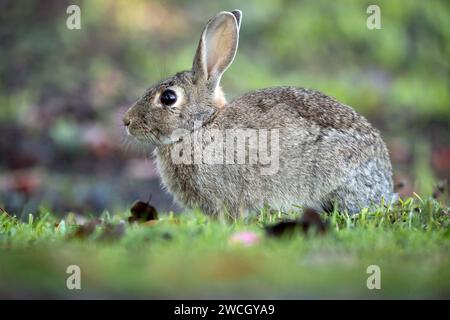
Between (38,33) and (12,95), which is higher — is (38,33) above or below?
above

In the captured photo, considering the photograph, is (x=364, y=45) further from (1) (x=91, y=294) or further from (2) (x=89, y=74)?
(1) (x=91, y=294)

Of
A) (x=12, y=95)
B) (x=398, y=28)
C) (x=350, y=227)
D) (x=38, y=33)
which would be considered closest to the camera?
(x=350, y=227)

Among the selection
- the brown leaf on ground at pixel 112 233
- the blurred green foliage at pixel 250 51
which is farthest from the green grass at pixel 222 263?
the blurred green foliage at pixel 250 51

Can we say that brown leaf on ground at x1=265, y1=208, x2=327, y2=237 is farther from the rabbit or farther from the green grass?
the rabbit

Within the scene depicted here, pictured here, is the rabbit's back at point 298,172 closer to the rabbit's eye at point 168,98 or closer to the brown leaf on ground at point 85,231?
the rabbit's eye at point 168,98

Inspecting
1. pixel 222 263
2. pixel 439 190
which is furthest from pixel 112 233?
pixel 439 190

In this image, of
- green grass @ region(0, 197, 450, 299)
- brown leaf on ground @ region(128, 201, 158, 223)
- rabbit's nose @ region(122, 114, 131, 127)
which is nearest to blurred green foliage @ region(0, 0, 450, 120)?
rabbit's nose @ region(122, 114, 131, 127)
